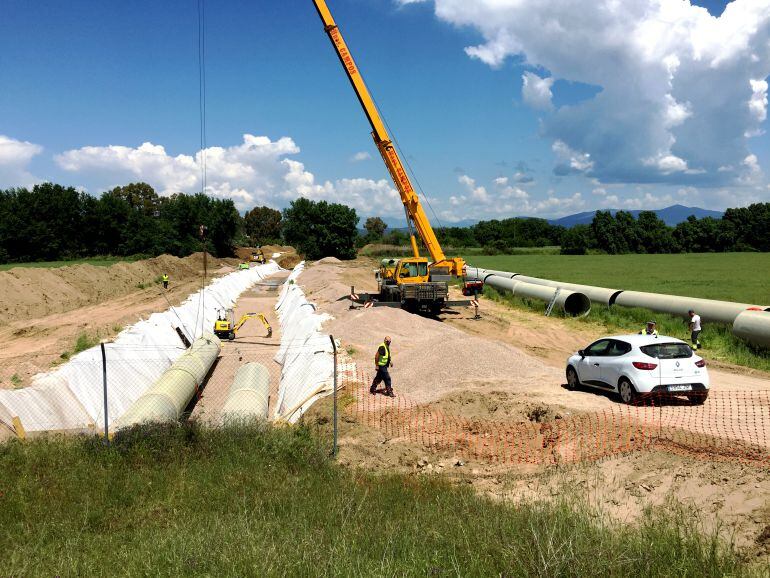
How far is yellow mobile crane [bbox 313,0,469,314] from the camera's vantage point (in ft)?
89.9

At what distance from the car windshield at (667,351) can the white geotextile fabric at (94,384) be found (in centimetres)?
1275

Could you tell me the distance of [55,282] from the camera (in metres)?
43.1

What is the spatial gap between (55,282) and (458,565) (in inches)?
1802

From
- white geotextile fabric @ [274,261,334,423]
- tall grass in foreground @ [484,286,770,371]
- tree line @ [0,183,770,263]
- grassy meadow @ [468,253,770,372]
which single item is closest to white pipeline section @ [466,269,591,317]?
tall grass in foreground @ [484,286,770,371]

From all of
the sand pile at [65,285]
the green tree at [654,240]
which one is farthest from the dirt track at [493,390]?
the green tree at [654,240]

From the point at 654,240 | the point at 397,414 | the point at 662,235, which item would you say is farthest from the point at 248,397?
the point at 662,235

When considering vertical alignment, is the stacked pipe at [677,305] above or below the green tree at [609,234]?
below

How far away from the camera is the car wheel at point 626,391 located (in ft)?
41.5

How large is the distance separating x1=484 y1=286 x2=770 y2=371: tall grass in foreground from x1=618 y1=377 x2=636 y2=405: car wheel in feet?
30.2

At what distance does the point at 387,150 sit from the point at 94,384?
1848cm

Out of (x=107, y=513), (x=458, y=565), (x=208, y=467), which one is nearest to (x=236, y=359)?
(x=208, y=467)

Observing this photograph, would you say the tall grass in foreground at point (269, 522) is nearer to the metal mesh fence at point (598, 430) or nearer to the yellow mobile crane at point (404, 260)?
the metal mesh fence at point (598, 430)

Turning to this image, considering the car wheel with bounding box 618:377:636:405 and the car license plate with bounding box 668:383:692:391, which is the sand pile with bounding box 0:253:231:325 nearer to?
the car wheel with bounding box 618:377:636:405

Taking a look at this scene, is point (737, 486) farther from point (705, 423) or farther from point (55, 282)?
point (55, 282)
